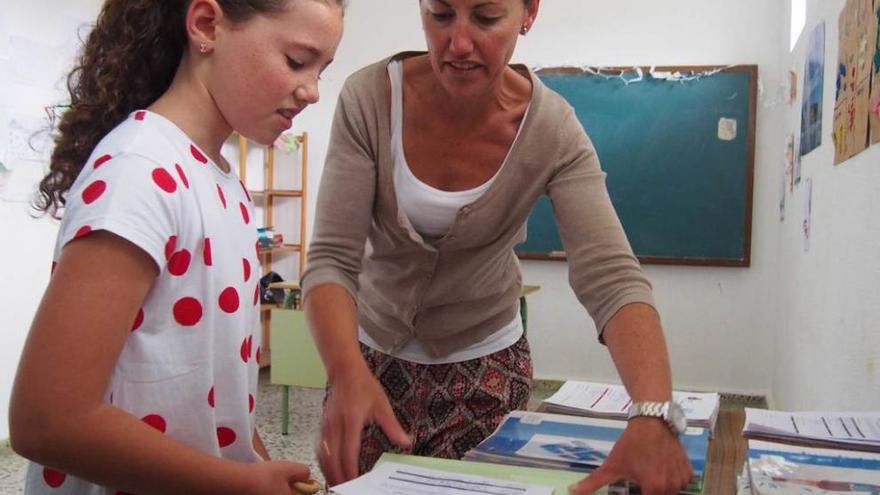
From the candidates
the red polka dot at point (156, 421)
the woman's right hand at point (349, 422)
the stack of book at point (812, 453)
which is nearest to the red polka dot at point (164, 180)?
the red polka dot at point (156, 421)

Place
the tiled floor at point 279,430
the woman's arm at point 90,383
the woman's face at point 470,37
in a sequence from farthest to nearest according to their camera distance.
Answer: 1. the tiled floor at point 279,430
2. the woman's face at point 470,37
3. the woman's arm at point 90,383

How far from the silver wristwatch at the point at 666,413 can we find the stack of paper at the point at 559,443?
0.13 metres

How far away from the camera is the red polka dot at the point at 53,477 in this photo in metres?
0.76

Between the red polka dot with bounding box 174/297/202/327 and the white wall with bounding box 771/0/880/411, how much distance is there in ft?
3.81

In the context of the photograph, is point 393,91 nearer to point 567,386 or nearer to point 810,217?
point 567,386

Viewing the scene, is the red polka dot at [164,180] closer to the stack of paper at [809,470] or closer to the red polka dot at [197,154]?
the red polka dot at [197,154]

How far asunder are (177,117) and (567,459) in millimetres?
636

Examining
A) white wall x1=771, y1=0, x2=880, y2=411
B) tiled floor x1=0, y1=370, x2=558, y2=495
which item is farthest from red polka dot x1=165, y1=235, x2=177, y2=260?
tiled floor x1=0, y1=370, x2=558, y2=495

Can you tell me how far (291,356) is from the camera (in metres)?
3.37

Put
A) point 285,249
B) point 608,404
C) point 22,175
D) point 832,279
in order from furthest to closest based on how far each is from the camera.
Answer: point 285,249, point 22,175, point 832,279, point 608,404

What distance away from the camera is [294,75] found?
842 mm

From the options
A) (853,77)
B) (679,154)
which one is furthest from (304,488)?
(679,154)

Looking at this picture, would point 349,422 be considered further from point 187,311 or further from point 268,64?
point 268,64

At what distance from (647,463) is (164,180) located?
57 centimetres
